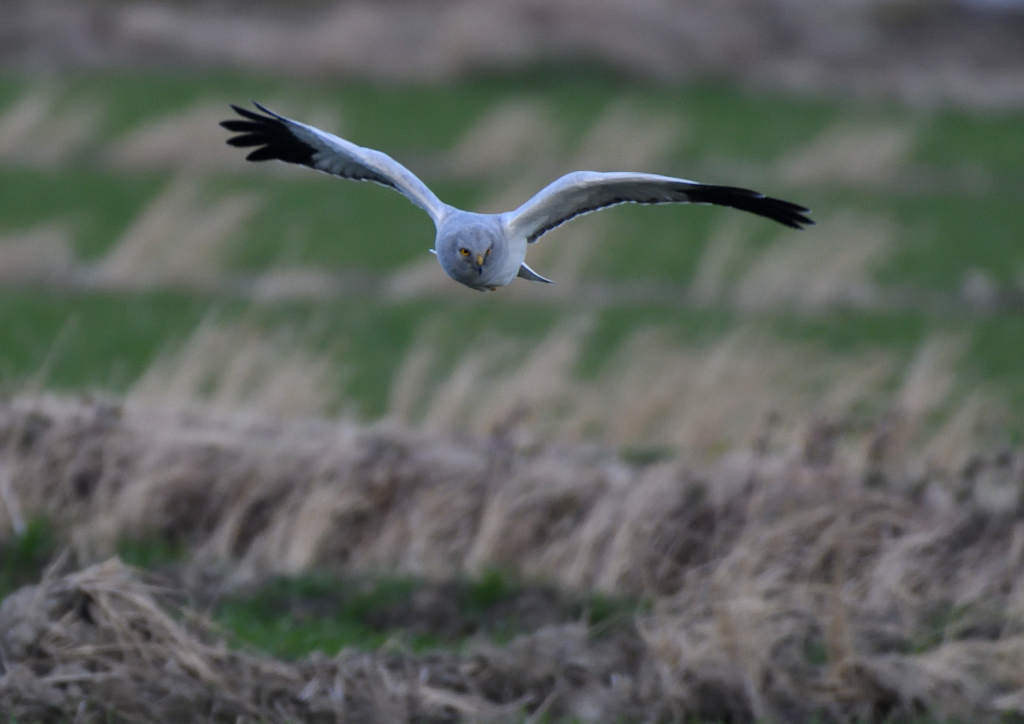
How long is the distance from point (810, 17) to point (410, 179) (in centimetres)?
4622

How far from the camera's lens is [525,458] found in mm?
9469

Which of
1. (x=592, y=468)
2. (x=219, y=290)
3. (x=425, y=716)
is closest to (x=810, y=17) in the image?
(x=219, y=290)

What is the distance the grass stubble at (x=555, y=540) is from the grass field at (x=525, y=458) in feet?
0.07

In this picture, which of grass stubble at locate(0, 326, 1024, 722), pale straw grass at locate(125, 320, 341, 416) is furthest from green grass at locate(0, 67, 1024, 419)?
grass stubble at locate(0, 326, 1024, 722)

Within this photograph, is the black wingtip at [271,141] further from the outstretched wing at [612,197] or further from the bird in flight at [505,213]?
the outstretched wing at [612,197]

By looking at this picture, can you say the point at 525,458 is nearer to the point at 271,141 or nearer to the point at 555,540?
the point at 555,540

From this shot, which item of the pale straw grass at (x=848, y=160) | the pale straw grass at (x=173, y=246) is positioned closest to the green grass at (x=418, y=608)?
the pale straw grass at (x=173, y=246)

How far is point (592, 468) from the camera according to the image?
9.65 metres

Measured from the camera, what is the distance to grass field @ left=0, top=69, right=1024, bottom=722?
22.4 feet

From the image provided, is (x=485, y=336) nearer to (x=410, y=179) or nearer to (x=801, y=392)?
(x=801, y=392)

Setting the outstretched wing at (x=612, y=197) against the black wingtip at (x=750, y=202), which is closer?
the outstretched wing at (x=612, y=197)

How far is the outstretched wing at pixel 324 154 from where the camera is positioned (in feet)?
16.0

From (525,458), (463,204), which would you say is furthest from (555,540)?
(463,204)

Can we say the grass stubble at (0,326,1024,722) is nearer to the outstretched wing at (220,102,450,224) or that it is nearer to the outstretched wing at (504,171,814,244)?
the outstretched wing at (220,102,450,224)
